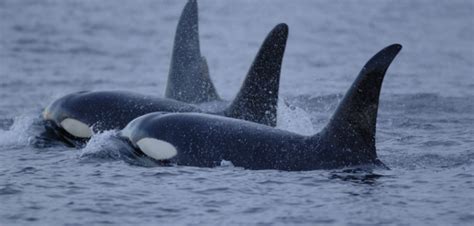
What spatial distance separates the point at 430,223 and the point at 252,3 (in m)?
43.9

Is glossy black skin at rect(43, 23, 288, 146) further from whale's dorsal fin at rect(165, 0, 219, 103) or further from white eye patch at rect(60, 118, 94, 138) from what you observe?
whale's dorsal fin at rect(165, 0, 219, 103)

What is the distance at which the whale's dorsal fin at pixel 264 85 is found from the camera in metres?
13.7

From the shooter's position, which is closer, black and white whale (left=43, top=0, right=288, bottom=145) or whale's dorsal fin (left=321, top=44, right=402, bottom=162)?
whale's dorsal fin (left=321, top=44, right=402, bottom=162)

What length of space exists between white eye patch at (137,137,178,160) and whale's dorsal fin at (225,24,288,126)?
1731mm

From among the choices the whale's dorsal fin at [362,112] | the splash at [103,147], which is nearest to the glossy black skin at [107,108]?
the splash at [103,147]

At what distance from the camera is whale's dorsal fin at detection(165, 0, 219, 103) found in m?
17.0

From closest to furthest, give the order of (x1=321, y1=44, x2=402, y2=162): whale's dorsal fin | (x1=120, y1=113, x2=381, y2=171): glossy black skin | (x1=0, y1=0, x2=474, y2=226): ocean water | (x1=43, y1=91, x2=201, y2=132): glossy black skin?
(x1=0, y1=0, x2=474, y2=226): ocean water < (x1=321, y1=44, x2=402, y2=162): whale's dorsal fin < (x1=120, y1=113, x2=381, y2=171): glossy black skin < (x1=43, y1=91, x2=201, y2=132): glossy black skin

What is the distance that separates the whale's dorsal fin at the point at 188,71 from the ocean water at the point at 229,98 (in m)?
1.56

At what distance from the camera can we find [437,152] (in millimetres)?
13617

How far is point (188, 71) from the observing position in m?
17.2

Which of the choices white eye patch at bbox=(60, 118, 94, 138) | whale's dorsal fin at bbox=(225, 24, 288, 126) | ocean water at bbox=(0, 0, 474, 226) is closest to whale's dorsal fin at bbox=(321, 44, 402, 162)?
ocean water at bbox=(0, 0, 474, 226)

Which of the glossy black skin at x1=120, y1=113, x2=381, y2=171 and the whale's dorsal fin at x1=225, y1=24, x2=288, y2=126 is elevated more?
the whale's dorsal fin at x1=225, y1=24, x2=288, y2=126

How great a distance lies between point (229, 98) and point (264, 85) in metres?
7.72

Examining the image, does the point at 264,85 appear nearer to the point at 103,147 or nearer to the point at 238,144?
the point at 238,144
